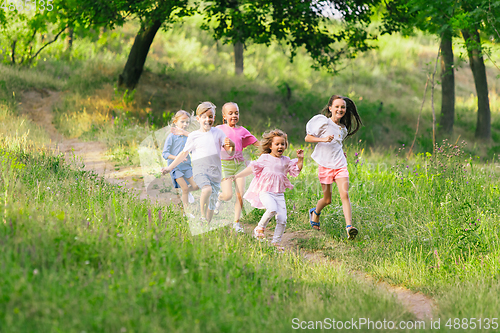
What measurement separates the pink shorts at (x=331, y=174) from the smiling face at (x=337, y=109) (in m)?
0.67

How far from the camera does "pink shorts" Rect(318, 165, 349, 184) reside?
17.3 ft

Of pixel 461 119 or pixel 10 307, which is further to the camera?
pixel 461 119

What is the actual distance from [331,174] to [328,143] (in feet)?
1.37

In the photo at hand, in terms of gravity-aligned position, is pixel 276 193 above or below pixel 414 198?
above

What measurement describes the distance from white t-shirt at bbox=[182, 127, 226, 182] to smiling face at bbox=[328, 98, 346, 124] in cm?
157

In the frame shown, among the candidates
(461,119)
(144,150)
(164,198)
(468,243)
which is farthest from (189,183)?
(461,119)

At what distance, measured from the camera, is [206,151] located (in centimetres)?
528

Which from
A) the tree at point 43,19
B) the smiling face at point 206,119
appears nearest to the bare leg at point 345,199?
the smiling face at point 206,119

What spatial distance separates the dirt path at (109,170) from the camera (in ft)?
12.8

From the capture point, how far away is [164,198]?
7.09 m

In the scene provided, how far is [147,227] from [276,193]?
1608 mm

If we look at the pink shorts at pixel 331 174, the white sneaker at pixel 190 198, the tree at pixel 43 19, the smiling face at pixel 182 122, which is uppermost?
the tree at pixel 43 19

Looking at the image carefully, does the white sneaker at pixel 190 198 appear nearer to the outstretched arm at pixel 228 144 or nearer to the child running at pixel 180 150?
the child running at pixel 180 150

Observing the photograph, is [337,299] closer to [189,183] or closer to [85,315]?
[85,315]
